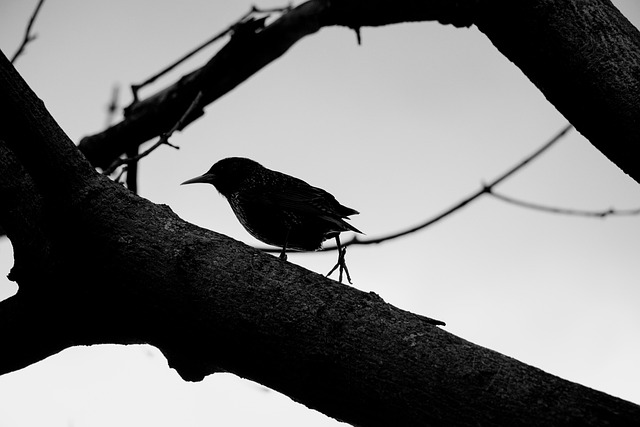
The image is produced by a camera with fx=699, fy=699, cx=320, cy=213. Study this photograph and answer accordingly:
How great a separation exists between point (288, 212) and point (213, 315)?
1.66m

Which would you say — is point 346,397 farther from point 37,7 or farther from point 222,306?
point 37,7

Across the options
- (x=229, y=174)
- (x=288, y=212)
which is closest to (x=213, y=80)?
(x=229, y=174)

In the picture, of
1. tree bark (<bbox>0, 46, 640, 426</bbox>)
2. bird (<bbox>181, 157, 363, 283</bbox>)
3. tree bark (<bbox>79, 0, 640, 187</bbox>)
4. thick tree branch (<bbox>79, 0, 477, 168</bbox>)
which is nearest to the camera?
tree bark (<bbox>0, 46, 640, 426</bbox>)

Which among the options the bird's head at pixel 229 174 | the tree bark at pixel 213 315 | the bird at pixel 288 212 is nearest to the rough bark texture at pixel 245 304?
the tree bark at pixel 213 315

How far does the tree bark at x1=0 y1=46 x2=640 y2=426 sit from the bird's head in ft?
6.17

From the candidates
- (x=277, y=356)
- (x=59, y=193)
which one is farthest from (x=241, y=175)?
(x=277, y=356)

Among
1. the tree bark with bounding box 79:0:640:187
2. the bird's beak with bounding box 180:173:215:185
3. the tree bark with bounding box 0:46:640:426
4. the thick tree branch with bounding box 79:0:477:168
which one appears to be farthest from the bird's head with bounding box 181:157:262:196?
the tree bark with bounding box 0:46:640:426

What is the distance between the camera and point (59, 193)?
2.15m

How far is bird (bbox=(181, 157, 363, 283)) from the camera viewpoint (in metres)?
3.52

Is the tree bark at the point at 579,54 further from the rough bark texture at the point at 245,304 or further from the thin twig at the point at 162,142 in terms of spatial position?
the thin twig at the point at 162,142

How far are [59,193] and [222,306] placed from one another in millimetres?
650

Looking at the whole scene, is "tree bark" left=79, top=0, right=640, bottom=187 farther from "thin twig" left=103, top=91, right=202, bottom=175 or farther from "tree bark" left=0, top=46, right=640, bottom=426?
"thin twig" left=103, top=91, right=202, bottom=175

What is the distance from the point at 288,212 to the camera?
11.7 ft

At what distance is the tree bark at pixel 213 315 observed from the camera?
171cm
